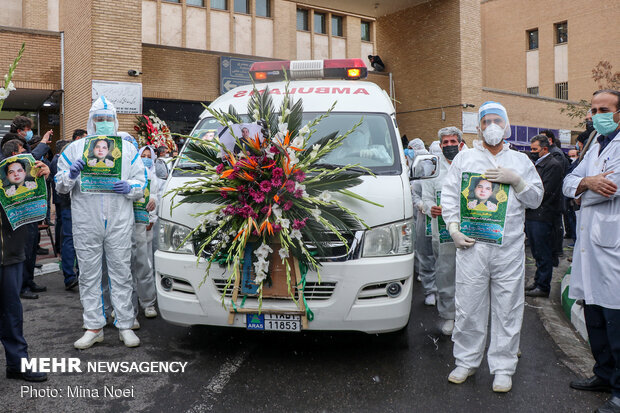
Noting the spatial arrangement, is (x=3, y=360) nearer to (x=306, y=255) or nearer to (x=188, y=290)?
(x=188, y=290)

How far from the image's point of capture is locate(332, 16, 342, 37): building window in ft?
87.9

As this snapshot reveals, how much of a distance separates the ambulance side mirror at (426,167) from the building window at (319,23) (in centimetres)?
2269

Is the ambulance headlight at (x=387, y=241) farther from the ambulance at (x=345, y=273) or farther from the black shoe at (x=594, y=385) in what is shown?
the black shoe at (x=594, y=385)

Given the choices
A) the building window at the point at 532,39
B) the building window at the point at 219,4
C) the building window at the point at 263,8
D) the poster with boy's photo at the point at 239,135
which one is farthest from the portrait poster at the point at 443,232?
the building window at the point at 532,39

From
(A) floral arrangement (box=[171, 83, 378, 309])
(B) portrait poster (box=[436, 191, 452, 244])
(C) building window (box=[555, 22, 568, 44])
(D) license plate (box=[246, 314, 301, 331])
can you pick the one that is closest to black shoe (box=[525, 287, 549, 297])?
(B) portrait poster (box=[436, 191, 452, 244])

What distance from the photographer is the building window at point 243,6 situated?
78.9 ft

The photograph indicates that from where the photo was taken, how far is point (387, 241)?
13.9 ft

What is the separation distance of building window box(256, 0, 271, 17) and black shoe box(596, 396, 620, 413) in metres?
23.7

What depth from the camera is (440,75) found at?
66.6ft

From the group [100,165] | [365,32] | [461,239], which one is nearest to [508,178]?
[461,239]

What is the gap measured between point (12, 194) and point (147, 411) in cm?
201

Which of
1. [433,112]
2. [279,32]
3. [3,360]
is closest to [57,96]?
[279,32]

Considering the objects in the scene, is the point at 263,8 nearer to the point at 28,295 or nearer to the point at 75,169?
the point at 28,295

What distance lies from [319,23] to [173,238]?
23943mm
